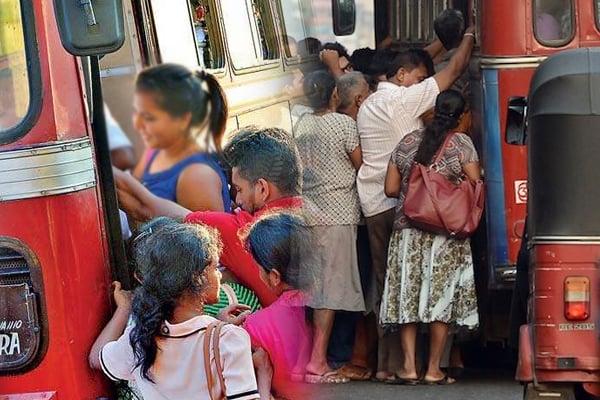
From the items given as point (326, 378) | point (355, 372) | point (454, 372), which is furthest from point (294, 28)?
point (454, 372)

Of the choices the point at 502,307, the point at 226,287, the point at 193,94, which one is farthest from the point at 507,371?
the point at 193,94

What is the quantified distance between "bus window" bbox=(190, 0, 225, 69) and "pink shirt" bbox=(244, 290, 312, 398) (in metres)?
0.72

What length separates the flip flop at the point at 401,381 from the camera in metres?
7.90

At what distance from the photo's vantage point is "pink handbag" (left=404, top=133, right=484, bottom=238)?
24.6 feet

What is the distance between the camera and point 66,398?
164 inches

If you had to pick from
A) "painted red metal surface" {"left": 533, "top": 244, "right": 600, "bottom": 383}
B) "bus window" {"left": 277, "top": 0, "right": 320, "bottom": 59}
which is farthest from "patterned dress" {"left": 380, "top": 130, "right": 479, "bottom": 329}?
"bus window" {"left": 277, "top": 0, "right": 320, "bottom": 59}

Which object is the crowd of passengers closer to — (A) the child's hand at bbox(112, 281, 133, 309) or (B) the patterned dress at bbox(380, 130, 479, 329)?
(A) the child's hand at bbox(112, 281, 133, 309)

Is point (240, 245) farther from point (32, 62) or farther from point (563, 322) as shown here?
point (563, 322)

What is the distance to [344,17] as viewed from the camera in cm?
747

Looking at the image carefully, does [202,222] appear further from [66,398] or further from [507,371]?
[507,371]

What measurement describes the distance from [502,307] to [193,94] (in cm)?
449

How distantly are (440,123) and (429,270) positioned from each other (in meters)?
0.79

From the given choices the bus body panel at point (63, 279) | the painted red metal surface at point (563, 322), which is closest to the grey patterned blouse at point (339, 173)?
the painted red metal surface at point (563, 322)

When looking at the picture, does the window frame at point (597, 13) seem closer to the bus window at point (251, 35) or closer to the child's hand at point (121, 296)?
the bus window at point (251, 35)
